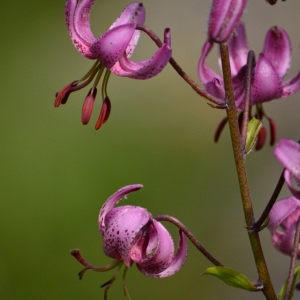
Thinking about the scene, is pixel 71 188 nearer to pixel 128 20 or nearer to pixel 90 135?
pixel 90 135

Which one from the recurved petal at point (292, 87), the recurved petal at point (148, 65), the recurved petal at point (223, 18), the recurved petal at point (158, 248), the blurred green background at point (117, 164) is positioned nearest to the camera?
the recurved petal at point (223, 18)

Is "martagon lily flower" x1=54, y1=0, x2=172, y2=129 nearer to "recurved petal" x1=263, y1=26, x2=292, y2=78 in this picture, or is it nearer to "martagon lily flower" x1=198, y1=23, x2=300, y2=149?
"martagon lily flower" x1=198, y1=23, x2=300, y2=149

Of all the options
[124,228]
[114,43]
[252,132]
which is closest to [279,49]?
[252,132]

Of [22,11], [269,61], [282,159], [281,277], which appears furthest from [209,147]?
[282,159]

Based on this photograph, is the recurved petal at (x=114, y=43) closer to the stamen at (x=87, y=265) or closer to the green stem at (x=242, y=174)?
the green stem at (x=242, y=174)

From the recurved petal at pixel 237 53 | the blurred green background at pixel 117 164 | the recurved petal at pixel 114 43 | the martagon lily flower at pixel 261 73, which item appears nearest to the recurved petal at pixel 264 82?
the martagon lily flower at pixel 261 73

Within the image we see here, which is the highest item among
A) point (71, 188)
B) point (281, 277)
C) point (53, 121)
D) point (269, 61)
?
point (269, 61)

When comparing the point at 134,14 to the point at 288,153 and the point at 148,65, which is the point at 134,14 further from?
the point at 288,153
